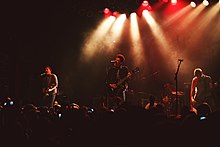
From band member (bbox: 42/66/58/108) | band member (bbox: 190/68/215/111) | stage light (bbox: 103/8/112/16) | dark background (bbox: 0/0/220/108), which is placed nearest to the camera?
band member (bbox: 190/68/215/111)

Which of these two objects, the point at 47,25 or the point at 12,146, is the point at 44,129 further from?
the point at 47,25

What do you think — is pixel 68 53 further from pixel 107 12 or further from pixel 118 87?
pixel 118 87

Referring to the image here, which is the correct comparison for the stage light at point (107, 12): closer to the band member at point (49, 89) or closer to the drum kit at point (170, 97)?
the drum kit at point (170, 97)

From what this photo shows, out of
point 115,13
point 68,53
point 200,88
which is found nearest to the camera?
point 200,88

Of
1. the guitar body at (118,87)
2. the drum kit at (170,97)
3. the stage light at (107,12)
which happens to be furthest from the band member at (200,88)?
the stage light at (107,12)

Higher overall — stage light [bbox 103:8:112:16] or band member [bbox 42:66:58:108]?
stage light [bbox 103:8:112:16]

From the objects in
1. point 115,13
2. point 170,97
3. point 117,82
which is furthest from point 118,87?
point 115,13

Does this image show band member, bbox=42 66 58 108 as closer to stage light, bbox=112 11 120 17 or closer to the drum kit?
the drum kit

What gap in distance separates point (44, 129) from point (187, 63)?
11.5 m

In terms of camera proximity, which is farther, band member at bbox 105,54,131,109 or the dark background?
the dark background

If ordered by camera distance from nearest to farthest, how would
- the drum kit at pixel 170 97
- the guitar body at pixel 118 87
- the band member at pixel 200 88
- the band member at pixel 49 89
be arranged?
the band member at pixel 200 88 → the guitar body at pixel 118 87 → the band member at pixel 49 89 → the drum kit at pixel 170 97

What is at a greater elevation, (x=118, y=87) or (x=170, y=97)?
(x=118, y=87)

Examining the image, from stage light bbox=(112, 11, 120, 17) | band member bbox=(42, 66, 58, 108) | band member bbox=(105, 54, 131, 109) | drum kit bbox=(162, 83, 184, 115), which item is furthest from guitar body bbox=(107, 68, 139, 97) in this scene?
stage light bbox=(112, 11, 120, 17)

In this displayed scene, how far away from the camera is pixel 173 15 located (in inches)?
585
